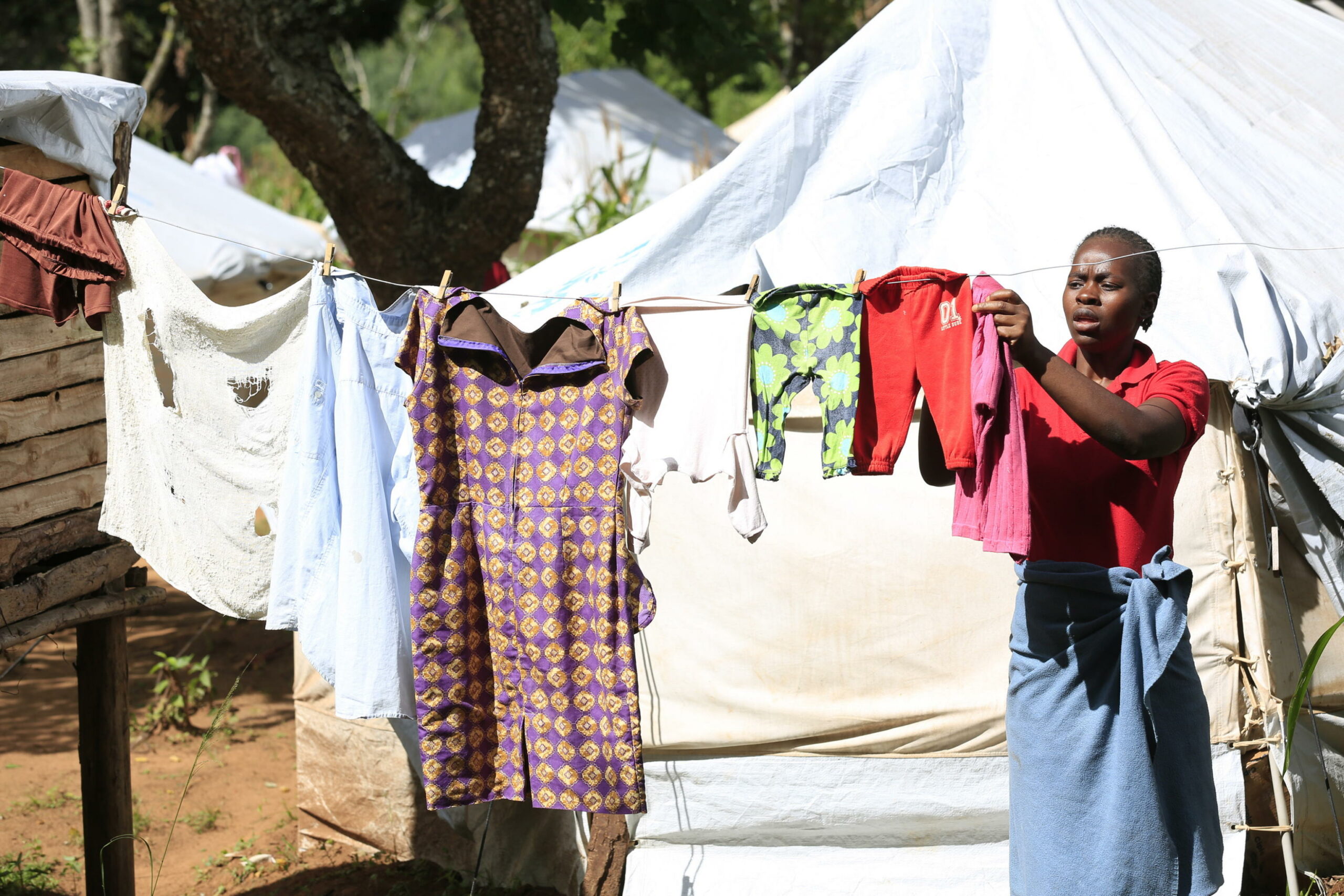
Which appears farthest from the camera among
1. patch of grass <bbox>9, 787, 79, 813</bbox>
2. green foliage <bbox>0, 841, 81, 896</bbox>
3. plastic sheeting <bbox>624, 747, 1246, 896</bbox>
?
patch of grass <bbox>9, 787, 79, 813</bbox>

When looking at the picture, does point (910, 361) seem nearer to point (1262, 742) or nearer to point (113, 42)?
point (1262, 742)

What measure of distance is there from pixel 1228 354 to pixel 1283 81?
1.70 metres

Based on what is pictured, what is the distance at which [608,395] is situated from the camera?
2789 millimetres

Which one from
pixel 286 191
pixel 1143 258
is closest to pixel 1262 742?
pixel 1143 258

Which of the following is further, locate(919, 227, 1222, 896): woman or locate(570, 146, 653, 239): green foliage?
locate(570, 146, 653, 239): green foliage

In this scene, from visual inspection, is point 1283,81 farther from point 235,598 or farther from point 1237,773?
point 235,598

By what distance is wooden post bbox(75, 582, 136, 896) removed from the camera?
4.03m

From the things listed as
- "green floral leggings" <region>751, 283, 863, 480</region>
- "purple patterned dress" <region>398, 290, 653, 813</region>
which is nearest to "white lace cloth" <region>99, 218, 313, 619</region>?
"purple patterned dress" <region>398, 290, 653, 813</region>

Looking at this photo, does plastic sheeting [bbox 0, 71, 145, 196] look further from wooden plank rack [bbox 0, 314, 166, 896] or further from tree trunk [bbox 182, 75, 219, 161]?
tree trunk [bbox 182, 75, 219, 161]

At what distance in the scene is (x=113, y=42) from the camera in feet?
30.4

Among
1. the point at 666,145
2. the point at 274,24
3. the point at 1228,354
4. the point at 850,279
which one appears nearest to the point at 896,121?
the point at 850,279

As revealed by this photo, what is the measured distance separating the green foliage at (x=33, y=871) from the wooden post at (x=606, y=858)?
2199mm

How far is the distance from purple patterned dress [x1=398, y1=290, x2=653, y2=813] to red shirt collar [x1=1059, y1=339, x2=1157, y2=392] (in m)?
1.03

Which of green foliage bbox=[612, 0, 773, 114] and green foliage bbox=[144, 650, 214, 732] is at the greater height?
green foliage bbox=[612, 0, 773, 114]
